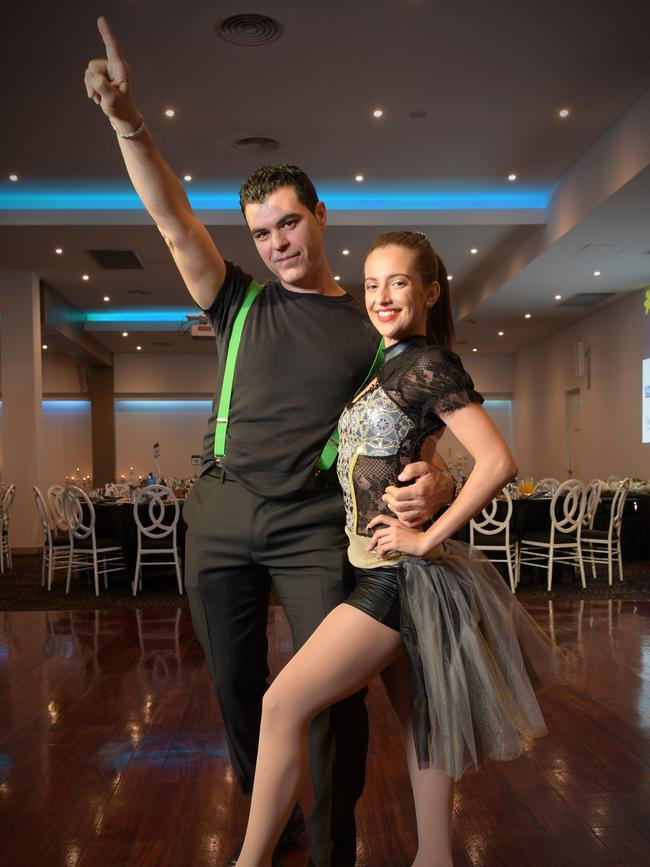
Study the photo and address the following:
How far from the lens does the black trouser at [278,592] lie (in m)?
1.78

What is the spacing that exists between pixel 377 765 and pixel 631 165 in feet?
18.6

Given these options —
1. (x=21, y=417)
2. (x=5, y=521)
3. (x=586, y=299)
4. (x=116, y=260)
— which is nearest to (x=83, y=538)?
(x=5, y=521)

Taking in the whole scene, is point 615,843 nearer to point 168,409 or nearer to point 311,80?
point 311,80

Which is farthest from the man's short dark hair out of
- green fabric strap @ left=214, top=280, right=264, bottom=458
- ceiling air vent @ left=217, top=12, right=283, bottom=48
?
ceiling air vent @ left=217, top=12, right=283, bottom=48

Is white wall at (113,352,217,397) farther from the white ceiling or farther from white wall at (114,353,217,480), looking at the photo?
the white ceiling

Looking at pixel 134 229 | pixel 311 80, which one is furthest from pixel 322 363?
pixel 134 229

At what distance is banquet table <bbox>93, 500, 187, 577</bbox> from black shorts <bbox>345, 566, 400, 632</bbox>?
19.2ft

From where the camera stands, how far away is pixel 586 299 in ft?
39.8

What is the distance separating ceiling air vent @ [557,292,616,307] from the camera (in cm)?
1180

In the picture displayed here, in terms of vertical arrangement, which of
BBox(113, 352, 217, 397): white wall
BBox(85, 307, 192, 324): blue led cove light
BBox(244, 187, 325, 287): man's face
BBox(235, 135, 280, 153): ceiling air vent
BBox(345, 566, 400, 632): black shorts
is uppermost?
BBox(235, 135, 280, 153): ceiling air vent

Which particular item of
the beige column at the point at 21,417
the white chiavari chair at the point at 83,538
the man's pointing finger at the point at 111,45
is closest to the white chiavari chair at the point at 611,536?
the white chiavari chair at the point at 83,538

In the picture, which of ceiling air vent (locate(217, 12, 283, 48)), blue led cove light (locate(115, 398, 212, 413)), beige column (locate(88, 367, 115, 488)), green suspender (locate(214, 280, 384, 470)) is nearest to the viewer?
green suspender (locate(214, 280, 384, 470))

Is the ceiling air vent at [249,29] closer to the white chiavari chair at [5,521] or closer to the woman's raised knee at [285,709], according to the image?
the woman's raised knee at [285,709]

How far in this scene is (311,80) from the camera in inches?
244
